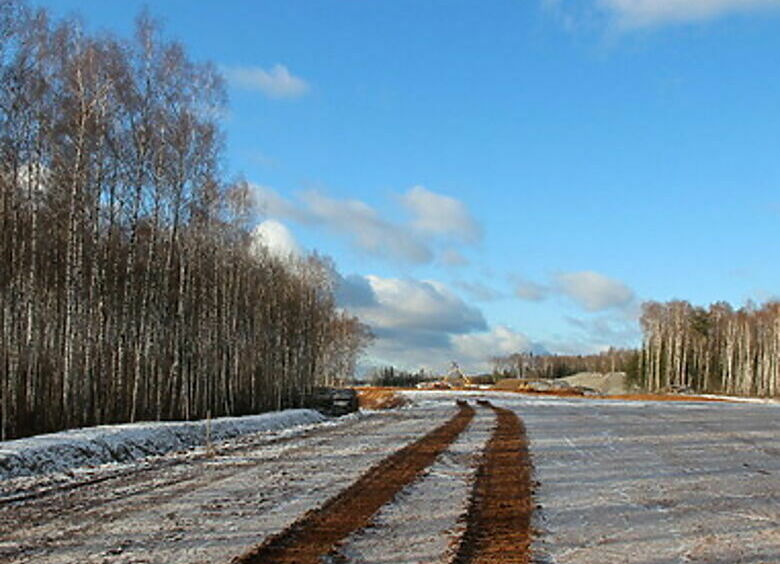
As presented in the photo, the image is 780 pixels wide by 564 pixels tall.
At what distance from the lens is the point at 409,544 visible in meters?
6.44

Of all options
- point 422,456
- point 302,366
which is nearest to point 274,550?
point 422,456

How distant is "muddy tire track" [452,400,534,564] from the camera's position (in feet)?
20.1

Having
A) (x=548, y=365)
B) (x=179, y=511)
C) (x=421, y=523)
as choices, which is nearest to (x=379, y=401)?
(x=179, y=511)

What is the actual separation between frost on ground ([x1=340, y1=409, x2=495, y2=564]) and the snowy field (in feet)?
0.08

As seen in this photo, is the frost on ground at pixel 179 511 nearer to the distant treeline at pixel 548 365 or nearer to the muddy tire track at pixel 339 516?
the muddy tire track at pixel 339 516

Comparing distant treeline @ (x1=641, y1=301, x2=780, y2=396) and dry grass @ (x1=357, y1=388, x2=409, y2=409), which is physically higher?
distant treeline @ (x1=641, y1=301, x2=780, y2=396)

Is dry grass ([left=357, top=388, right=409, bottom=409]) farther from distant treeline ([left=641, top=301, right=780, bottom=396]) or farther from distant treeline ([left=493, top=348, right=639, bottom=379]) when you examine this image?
distant treeline ([left=493, top=348, right=639, bottom=379])

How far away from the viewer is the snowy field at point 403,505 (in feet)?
20.7

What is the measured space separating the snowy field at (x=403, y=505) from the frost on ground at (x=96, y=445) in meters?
0.74

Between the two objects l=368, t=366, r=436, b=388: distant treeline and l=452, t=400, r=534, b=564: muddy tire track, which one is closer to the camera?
l=452, t=400, r=534, b=564: muddy tire track

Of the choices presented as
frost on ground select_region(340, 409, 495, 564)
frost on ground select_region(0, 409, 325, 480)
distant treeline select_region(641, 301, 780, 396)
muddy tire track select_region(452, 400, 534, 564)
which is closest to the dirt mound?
distant treeline select_region(641, 301, 780, 396)

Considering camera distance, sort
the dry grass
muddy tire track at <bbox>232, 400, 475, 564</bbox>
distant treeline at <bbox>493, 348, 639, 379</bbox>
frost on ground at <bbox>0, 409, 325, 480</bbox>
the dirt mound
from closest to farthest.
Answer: muddy tire track at <bbox>232, 400, 475, 564</bbox> < frost on ground at <bbox>0, 409, 325, 480</bbox> < the dry grass < the dirt mound < distant treeline at <bbox>493, 348, 639, 379</bbox>

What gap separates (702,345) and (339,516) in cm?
9179

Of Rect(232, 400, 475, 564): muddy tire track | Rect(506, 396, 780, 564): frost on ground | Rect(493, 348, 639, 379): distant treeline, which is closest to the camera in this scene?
Rect(232, 400, 475, 564): muddy tire track
